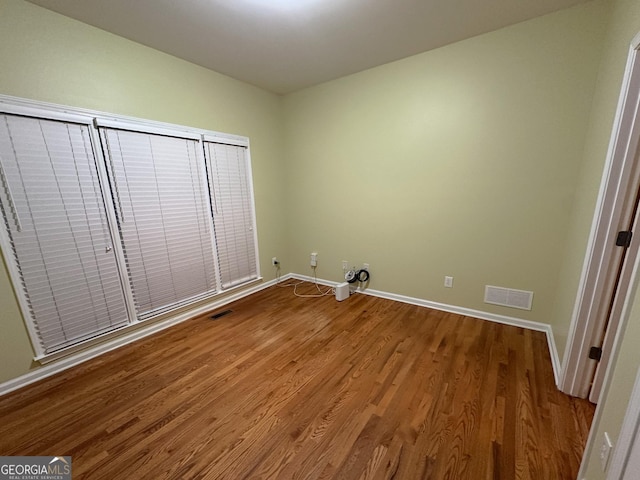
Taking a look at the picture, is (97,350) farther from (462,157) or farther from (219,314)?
(462,157)

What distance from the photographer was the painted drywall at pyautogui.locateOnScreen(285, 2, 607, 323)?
2.00 m

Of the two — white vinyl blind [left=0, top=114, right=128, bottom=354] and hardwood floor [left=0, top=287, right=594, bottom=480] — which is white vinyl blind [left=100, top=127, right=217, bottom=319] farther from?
hardwood floor [left=0, top=287, right=594, bottom=480]

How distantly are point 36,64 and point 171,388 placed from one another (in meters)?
2.44

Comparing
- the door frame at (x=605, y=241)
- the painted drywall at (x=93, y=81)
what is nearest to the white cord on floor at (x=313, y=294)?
the painted drywall at (x=93, y=81)

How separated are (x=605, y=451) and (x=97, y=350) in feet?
10.6

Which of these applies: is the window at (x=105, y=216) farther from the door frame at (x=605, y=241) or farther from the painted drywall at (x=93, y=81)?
the door frame at (x=605, y=241)

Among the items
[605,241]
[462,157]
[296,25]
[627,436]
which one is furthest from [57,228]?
[605,241]

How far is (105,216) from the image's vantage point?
212 centimetres

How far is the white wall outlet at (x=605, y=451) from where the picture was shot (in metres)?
0.90

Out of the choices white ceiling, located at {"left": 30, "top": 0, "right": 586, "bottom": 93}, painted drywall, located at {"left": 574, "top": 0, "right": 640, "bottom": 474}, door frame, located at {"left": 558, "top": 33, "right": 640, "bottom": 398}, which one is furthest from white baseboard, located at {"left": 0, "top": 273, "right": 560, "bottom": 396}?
white ceiling, located at {"left": 30, "top": 0, "right": 586, "bottom": 93}

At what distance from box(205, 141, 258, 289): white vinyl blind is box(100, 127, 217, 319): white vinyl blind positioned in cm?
13

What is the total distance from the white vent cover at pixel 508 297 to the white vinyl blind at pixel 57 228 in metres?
3.54

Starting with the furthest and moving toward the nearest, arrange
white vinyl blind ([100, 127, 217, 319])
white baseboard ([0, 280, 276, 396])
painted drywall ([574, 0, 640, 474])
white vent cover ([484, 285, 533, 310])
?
white vent cover ([484, 285, 533, 310]), white vinyl blind ([100, 127, 217, 319]), white baseboard ([0, 280, 276, 396]), painted drywall ([574, 0, 640, 474])

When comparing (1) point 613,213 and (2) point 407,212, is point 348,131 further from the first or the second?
(1) point 613,213
